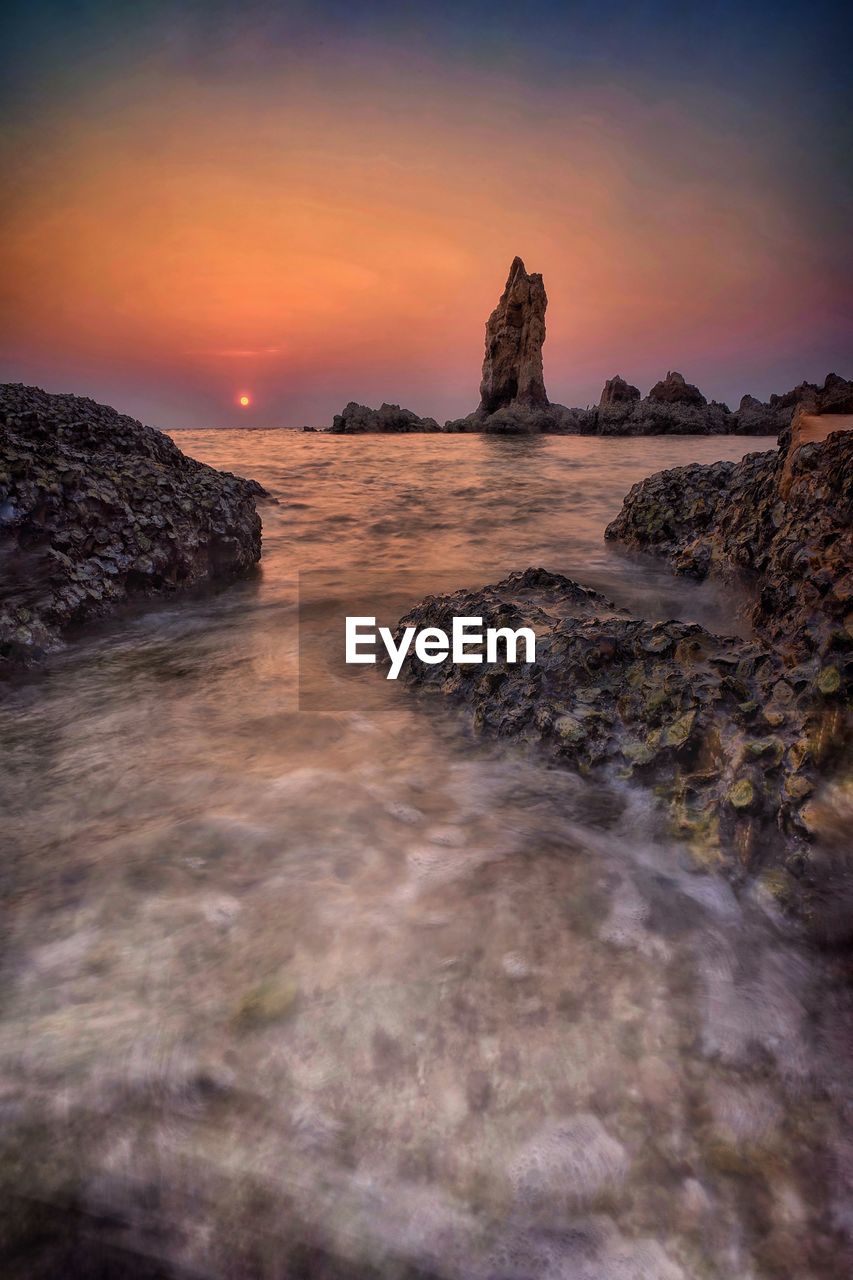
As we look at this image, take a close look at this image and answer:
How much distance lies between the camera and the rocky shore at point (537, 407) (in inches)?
1596

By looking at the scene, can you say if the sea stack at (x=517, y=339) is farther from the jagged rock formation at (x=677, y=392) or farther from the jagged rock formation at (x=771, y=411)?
the jagged rock formation at (x=771, y=411)

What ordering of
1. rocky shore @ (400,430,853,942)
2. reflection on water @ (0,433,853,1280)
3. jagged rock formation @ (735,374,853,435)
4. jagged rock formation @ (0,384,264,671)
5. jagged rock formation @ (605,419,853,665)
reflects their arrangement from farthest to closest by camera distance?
1. jagged rock formation @ (735,374,853,435)
2. jagged rock formation @ (0,384,264,671)
3. jagged rock formation @ (605,419,853,665)
4. rocky shore @ (400,430,853,942)
5. reflection on water @ (0,433,853,1280)

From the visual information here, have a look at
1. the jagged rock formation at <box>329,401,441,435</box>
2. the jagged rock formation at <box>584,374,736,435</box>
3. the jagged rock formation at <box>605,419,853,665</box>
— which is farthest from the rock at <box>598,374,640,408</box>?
the jagged rock formation at <box>605,419,853,665</box>

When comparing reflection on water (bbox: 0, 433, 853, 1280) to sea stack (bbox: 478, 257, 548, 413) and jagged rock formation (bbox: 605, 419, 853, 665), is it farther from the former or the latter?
sea stack (bbox: 478, 257, 548, 413)

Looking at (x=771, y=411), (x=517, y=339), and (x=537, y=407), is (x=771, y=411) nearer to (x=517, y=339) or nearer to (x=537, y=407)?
(x=537, y=407)

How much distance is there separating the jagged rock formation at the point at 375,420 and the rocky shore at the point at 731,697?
49227 mm

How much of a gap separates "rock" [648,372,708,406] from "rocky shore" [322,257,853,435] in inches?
3.1

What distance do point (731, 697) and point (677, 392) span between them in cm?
5684

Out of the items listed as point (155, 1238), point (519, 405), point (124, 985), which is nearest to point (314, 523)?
point (124, 985)

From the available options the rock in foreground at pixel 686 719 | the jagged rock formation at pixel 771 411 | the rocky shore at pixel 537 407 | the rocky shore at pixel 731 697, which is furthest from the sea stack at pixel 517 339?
the rock in foreground at pixel 686 719

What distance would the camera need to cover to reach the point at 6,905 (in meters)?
1.76

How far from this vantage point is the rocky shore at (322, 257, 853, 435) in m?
40.5

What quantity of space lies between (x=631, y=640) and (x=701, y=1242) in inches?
77.0

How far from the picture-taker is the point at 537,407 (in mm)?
54188
